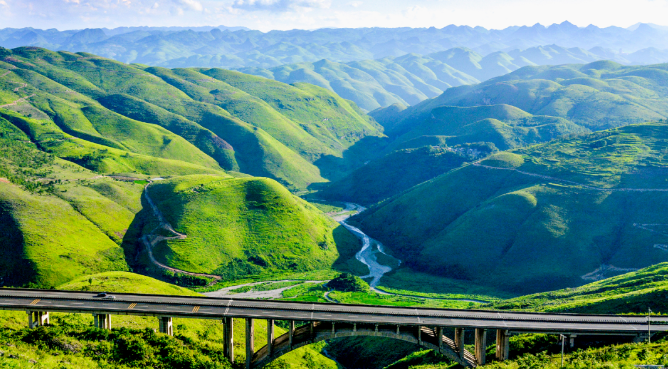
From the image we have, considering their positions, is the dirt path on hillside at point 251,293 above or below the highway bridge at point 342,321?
below

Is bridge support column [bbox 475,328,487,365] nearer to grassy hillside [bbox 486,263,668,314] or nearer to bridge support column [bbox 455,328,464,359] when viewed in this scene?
bridge support column [bbox 455,328,464,359]

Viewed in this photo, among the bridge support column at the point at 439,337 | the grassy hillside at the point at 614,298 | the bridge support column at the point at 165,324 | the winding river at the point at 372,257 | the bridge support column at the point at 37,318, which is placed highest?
the bridge support column at the point at 37,318

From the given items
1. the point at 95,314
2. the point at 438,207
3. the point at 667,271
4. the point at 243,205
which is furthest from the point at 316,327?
the point at 438,207

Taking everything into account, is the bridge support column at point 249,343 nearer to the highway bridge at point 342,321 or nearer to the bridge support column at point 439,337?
the highway bridge at point 342,321

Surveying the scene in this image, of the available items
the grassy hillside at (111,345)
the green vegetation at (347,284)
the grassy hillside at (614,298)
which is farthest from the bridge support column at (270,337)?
the green vegetation at (347,284)

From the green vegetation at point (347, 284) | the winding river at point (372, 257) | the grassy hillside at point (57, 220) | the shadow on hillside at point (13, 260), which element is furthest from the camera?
the winding river at point (372, 257)

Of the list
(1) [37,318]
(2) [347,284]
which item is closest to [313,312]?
(1) [37,318]
